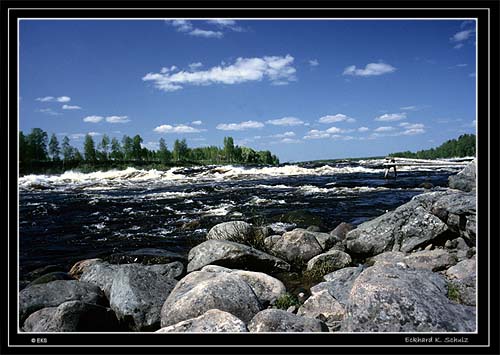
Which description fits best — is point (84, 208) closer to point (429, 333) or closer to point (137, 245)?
point (137, 245)

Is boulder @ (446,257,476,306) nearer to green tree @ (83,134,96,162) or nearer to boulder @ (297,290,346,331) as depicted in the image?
boulder @ (297,290,346,331)

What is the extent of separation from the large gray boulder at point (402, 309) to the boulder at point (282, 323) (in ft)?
1.13

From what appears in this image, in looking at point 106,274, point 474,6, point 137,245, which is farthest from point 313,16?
point 137,245

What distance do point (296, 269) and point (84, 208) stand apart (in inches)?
251

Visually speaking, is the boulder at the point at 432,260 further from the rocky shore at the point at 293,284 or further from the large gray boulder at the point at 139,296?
the large gray boulder at the point at 139,296

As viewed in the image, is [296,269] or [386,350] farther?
[296,269]

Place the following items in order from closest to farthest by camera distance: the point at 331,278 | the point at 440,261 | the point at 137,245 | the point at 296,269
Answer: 1. the point at 440,261
2. the point at 331,278
3. the point at 296,269
4. the point at 137,245

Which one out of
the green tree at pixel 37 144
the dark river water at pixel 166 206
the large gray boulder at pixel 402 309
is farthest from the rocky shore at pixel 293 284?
the green tree at pixel 37 144

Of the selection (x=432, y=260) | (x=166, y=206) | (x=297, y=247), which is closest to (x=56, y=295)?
(x=297, y=247)

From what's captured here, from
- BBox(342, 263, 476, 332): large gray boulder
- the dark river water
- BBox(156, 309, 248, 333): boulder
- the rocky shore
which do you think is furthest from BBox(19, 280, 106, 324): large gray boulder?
BBox(342, 263, 476, 332): large gray boulder
